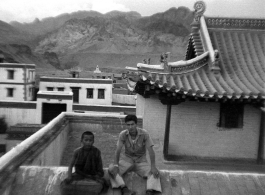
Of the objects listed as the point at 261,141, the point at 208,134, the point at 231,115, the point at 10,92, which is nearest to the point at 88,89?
the point at 10,92

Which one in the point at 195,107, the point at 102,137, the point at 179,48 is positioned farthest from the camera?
the point at 179,48

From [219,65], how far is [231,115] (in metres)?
1.64

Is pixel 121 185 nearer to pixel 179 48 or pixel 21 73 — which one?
pixel 21 73

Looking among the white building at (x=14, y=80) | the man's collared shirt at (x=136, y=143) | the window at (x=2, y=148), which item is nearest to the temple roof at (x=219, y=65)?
the man's collared shirt at (x=136, y=143)

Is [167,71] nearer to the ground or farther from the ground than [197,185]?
farther from the ground

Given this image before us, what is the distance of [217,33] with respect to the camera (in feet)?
34.5

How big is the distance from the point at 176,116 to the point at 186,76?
1280 mm

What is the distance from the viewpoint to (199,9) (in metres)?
10.2

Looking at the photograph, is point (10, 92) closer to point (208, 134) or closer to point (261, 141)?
point (208, 134)

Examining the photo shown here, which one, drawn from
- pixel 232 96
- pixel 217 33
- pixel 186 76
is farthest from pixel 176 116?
pixel 217 33

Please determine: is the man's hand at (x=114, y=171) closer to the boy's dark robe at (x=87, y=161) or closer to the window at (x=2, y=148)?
the boy's dark robe at (x=87, y=161)

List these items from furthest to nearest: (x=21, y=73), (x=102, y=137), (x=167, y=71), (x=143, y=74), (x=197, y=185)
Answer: (x=21, y=73)
(x=102, y=137)
(x=167, y=71)
(x=143, y=74)
(x=197, y=185)

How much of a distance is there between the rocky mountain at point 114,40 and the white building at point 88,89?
82523 mm

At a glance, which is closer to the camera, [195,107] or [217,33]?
[195,107]
